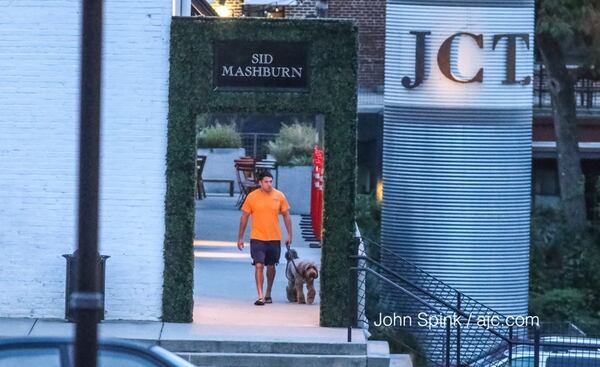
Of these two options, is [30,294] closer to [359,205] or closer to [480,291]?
[480,291]

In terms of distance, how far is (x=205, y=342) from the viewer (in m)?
13.9

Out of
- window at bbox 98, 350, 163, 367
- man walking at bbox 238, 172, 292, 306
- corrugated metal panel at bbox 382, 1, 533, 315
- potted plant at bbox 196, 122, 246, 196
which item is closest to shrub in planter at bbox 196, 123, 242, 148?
potted plant at bbox 196, 122, 246, 196

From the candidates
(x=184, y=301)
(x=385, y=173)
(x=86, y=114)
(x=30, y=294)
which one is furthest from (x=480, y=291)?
(x=86, y=114)

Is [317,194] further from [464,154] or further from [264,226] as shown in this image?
[264,226]

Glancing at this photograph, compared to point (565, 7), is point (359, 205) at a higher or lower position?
lower

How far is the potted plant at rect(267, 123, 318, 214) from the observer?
28.0m

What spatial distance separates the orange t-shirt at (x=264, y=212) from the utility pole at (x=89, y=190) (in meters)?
10.1

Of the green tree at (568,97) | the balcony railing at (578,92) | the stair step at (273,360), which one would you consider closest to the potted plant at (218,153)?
the green tree at (568,97)

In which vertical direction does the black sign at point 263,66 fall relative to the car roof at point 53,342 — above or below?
above

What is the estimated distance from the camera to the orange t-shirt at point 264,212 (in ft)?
52.4

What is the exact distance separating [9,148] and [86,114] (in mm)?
9473

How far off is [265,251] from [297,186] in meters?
12.0

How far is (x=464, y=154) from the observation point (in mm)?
17703

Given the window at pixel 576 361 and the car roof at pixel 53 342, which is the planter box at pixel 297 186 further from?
the car roof at pixel 53 342
